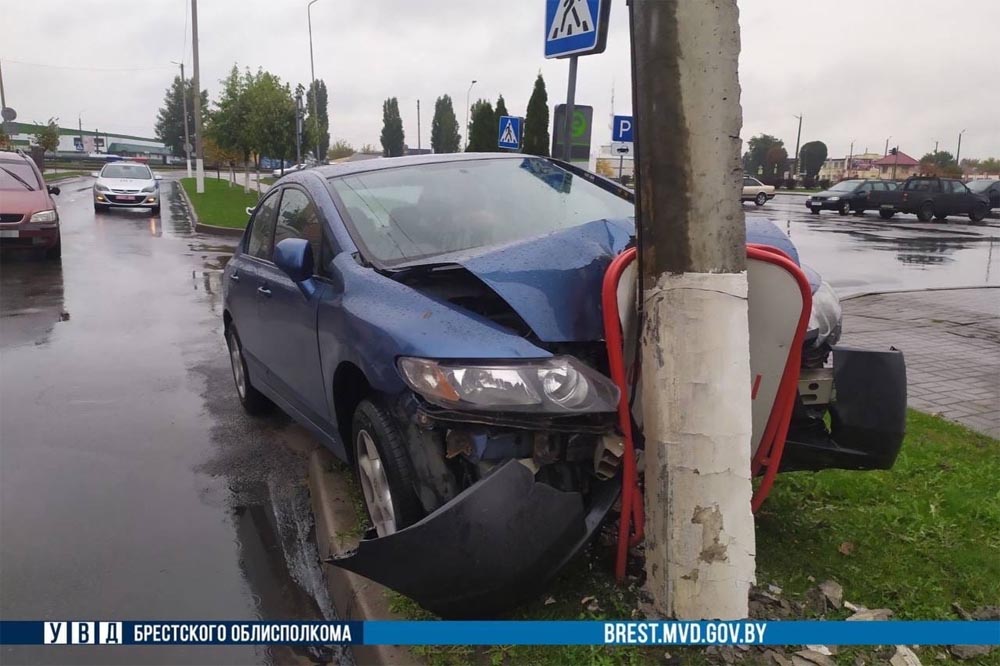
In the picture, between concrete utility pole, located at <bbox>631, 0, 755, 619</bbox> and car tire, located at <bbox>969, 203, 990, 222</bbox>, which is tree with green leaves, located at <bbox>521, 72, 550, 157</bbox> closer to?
car tire, located at <bbox>969, 203, 990, 222</bbox>

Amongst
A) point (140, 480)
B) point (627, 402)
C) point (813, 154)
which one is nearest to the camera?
point (627, 402)

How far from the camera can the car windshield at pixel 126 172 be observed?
2435cm

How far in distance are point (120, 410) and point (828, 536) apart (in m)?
4.69

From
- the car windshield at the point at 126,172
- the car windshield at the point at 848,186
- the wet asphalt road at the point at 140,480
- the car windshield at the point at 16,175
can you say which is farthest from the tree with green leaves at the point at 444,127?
the wet asphalt road at the point at 140,480

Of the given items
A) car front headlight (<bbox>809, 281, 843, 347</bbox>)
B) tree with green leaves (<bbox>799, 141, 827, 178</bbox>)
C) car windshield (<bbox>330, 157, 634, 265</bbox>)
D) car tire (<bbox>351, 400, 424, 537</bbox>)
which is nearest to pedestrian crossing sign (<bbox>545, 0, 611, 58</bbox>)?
car windshield (<bbox>330, 157, 634, 265</bbox>)

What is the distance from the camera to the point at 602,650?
2605 mm

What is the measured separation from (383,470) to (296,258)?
47.0 inches

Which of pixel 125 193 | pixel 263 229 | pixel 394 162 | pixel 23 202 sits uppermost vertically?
pixel 125 193

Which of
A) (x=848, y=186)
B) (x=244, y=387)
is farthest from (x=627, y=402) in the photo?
(x=848, y=186)

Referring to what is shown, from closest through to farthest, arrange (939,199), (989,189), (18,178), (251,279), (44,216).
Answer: (251,279)
(44,216)
(18,178)
(939,199)
(989,189)

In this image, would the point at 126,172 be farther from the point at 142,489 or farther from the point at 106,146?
the point at 106,146

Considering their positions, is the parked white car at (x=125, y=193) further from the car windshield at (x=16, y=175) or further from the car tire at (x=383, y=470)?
the car tire at (x=383, y=470)

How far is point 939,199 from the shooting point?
30.6 m

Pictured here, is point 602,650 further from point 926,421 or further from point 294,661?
point 926,421
